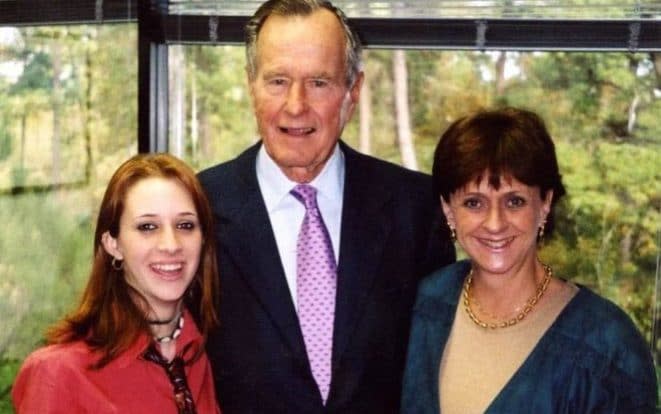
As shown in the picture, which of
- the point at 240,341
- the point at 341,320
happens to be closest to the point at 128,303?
the point at 240,341

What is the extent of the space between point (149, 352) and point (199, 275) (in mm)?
236

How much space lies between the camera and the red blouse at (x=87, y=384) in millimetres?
1732

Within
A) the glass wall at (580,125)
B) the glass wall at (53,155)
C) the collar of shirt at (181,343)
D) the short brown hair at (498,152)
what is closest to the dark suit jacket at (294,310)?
the collar of shirt at (181,343)

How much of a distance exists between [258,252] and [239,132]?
1.22 m

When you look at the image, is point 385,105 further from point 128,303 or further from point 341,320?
point 128,303

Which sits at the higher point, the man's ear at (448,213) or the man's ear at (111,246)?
the man's ear at (448,213)

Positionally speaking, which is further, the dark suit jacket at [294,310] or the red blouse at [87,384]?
the dark suit jacket at [294,310]

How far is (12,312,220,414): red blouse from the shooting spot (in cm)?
173

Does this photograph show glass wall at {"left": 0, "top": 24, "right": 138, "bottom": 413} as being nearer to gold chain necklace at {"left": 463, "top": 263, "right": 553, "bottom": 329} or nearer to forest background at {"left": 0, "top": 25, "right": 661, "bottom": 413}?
forest background at {"left": 0, "top": 25, "right": 661, "bottom": 413}

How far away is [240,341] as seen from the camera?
210 centimetres

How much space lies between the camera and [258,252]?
6.91ft

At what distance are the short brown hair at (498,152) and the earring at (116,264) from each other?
640mm

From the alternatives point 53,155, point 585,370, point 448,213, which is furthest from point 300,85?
point 53,155

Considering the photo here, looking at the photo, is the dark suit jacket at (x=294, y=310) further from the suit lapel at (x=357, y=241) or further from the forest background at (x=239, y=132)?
the forest background at (x=239, y=132)
